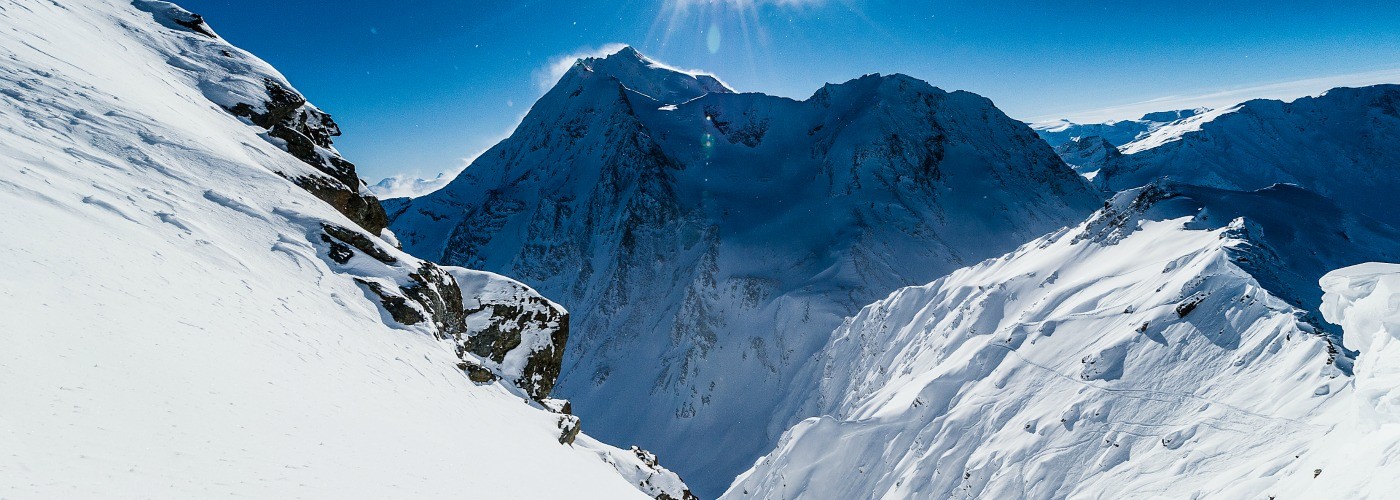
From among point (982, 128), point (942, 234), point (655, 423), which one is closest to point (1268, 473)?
point (655, 423)

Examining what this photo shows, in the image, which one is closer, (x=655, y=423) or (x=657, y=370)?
(x=655, y=423)

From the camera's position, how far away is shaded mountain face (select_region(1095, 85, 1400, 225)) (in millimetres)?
135000

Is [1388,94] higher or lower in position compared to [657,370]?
higher

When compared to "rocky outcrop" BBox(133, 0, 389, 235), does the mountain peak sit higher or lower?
higher

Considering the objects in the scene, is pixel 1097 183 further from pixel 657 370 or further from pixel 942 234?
pixel 657 370

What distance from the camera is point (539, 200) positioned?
10650 centimetres

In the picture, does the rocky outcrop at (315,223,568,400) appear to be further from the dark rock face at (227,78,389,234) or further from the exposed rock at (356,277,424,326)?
the dark rock face at (227,78,389,234)

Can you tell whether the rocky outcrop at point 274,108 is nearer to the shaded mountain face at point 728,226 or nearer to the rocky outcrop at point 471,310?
the rocky outcrop at point 471,310

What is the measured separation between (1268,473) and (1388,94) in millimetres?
240711

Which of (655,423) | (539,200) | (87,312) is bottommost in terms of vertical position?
(655,423)

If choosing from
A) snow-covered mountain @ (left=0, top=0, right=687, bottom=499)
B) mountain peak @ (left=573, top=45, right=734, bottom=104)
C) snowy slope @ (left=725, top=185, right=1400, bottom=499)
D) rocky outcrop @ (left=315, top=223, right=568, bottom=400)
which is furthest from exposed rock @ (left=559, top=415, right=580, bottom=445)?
mountain peak @ (left=573, top=45, right=734, bottom=104)

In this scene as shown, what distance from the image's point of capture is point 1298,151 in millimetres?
145500

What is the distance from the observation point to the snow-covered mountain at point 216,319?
20.1ft

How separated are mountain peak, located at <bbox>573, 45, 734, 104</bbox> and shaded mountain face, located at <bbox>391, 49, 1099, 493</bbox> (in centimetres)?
2134
